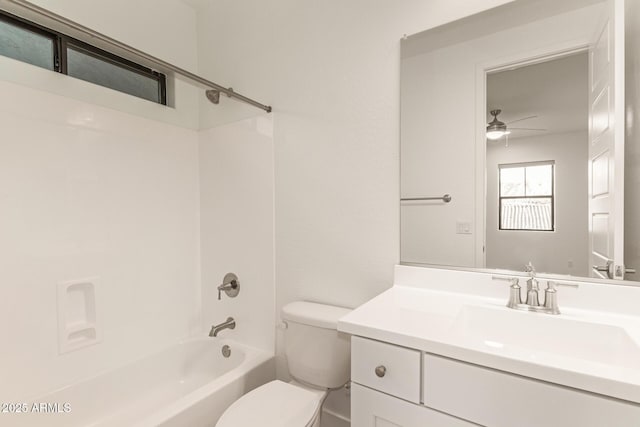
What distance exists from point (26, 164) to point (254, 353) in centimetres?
149

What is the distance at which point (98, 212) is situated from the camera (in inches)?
68.4

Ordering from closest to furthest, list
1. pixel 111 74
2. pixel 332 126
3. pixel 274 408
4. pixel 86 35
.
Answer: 1. pixel 86 35
2. pixel 274 408
3. pixel 332 126
4. pixel 111 74

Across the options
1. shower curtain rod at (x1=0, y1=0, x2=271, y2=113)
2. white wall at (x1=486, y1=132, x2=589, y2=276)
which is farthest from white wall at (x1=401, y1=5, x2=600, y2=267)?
shower curtain rod at (x1=0, y1=0, x2=271, y2=113)

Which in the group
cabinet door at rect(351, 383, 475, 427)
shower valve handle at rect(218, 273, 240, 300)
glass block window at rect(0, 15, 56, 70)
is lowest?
cabinet door at rect(351, 383, 475, 427)

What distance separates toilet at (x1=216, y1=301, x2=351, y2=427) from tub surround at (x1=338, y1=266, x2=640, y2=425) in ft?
1.21

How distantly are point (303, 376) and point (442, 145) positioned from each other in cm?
125

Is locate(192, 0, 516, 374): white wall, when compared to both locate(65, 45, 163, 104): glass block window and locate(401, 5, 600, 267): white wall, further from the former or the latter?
locate(65, 45, 163, 104): glass block window

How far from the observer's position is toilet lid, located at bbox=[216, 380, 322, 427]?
1228mm

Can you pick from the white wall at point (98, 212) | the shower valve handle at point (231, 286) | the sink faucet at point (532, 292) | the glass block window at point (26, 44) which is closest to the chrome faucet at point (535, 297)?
the sink faucet at point (532, 292)

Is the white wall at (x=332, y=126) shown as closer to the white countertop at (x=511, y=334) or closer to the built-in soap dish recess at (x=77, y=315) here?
the white countertop at (x=511, y=334)

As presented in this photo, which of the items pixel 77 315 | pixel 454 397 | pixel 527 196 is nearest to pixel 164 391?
pixel 77 315

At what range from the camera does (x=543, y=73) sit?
118 cm

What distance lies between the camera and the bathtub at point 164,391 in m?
1.43

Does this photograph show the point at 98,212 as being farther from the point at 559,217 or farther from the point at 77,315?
the point at 559,217
